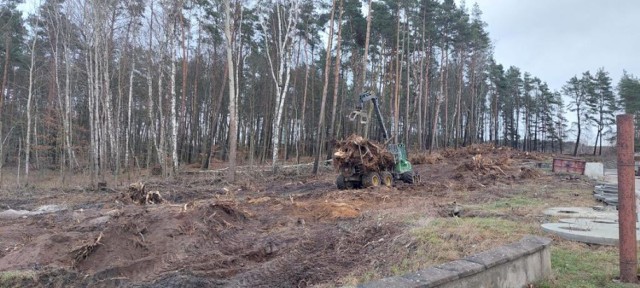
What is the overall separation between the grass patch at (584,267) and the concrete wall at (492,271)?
0.22 metres

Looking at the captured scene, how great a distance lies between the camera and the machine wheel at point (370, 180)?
16.1 m

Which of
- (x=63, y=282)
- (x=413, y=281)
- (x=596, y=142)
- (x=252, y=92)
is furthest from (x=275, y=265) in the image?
(x=596, y=142)

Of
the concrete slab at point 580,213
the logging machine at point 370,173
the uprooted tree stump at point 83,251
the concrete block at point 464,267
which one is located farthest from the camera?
the logging machine at point 370,173

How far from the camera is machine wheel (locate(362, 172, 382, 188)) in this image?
16.1 m

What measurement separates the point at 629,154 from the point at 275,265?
4675mm

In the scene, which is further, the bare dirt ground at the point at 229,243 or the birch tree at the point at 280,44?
the birch tree at the point at 280,44

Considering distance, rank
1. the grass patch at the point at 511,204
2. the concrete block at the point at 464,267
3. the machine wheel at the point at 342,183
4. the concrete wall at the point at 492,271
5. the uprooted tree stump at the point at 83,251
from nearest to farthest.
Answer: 1. the concrete wall at the point at 492,271
2. the concrete block at the point at 464,267
3. the uprooted tree stump at the point at 83,251
4. the grass patch at the point at 511,204
5. the machine wheel at the point at 342,183

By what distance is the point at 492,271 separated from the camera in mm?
4211

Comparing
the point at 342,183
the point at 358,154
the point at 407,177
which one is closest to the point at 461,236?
the point at 358,154

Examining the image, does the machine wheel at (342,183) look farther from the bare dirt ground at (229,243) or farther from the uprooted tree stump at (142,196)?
the uprooted tree stump at (142,196)

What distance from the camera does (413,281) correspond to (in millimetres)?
3539

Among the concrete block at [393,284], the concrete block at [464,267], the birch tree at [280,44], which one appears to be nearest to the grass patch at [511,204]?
the concrete block at [464,267]

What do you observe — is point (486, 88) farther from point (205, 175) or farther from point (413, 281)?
point (413, 281)

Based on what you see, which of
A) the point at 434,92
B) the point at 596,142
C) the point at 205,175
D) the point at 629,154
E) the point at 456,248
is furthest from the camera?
the point at 596,142
